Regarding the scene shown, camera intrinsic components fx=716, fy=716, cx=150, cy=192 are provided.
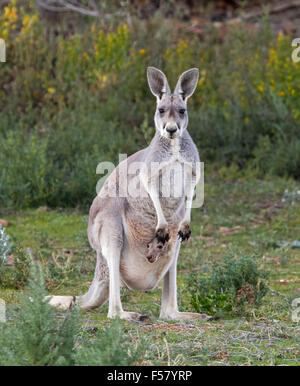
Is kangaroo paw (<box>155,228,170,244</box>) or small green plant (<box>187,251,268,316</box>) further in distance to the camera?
small green plant (<box>187,251,268,316</box>)

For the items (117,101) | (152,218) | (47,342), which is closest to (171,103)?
(152,218)

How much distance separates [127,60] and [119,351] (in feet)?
24.7

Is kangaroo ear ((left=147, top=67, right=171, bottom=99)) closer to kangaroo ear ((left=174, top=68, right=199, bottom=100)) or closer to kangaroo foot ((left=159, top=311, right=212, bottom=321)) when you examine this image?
kangaroo ear ((left=174, top=68, right=199, bottom=100))

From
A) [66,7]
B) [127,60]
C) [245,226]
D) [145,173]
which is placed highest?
[66,7]

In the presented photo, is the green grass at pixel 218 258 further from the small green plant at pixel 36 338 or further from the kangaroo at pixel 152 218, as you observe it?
the small green plant at pixel 36 338

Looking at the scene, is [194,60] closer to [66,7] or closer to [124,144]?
[124,144]

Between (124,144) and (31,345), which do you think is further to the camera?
(124,144)

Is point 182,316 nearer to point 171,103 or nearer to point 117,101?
point 171,103

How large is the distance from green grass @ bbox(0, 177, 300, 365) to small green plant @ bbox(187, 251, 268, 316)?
12 cm

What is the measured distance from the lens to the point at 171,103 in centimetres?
408

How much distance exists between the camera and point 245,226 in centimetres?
714

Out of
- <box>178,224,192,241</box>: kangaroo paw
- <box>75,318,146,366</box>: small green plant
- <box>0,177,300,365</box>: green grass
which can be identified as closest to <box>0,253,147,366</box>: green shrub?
<box>75,318,146,366</box>: small green plant

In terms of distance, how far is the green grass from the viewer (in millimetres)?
3273
